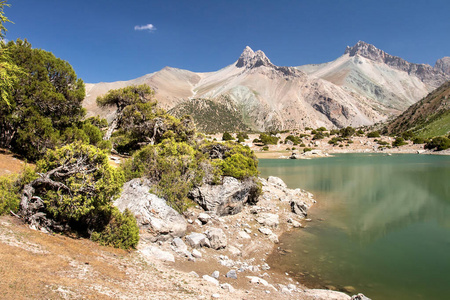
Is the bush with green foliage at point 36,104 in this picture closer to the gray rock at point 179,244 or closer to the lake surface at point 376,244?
the gray rock at point 179,244

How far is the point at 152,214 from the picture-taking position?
14.7 metres

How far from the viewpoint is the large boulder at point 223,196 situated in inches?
806

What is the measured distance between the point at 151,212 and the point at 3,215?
6.51m

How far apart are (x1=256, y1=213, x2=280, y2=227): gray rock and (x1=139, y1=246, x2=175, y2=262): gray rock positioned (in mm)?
9729

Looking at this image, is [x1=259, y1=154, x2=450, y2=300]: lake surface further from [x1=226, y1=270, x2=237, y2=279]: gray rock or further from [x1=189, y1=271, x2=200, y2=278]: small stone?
[x1=189, y1=271, x2=200, y2=278]: small stone

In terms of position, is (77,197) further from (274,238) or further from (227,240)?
(274,238)

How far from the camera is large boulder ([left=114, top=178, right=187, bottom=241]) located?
1413cm

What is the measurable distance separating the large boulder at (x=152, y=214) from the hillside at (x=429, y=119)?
12843 centimetres

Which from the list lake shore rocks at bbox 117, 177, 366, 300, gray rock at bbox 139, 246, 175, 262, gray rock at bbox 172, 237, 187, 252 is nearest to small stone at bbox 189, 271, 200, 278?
lake shore rocks at bbox 117, 177, 366, 300

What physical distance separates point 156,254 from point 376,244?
570 inches

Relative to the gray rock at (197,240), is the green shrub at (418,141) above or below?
above

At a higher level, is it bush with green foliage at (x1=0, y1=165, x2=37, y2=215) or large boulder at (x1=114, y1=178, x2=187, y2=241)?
bush with green foliage at (x1=0, y1=165, x2=37, y2=215)

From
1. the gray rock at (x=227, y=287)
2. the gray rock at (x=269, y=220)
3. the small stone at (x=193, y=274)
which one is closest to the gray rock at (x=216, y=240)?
the small stone at (x=193, y=274)

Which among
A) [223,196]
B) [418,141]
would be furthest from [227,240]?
[418,141]
